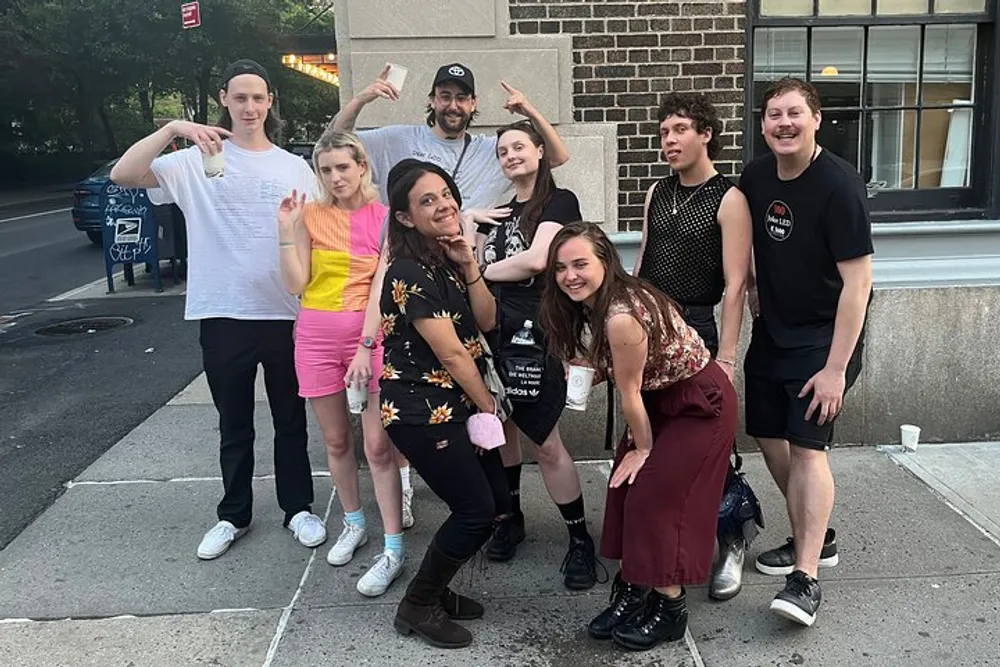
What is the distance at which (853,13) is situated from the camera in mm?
5109

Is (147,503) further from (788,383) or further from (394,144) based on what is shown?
(788,383)

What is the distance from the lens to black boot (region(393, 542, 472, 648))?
3.13 m

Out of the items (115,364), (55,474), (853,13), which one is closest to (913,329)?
(853,13)

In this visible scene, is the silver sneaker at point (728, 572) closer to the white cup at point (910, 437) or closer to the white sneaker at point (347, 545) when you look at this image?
the white sneaker at point (347, 545)

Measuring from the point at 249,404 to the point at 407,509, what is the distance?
34.7 inches

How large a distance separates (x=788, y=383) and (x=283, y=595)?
7.00 feet

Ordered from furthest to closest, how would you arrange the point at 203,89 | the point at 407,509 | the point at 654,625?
the point at 203,89
the point at 407,509
the point at 654,625

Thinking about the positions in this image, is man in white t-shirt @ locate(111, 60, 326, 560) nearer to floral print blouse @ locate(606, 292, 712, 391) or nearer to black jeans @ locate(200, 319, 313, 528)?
black jeans @ locate(200, 319, 313, 528)

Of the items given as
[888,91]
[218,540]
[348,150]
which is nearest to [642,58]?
[888,91]

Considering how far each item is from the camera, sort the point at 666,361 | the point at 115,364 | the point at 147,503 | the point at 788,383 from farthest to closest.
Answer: the point at 115,364
the point at 147,503
the point at 788,383
the point at 666,361

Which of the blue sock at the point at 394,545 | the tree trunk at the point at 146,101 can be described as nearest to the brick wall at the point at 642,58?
the blue sock at the point at 394,545

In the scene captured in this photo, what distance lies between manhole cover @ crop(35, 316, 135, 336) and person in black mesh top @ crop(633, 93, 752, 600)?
7.10 meters

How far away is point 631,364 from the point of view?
2834 mm

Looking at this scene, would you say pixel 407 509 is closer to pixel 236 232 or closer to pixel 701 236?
pixel 236 232
